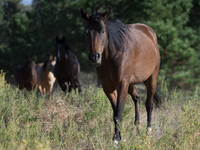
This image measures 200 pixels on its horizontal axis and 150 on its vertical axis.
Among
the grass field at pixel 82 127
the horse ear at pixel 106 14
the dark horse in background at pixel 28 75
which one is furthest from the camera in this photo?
the dark horse in background at pixel 28 75

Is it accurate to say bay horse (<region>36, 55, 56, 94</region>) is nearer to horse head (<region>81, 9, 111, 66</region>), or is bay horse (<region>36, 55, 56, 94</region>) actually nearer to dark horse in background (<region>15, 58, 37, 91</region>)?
dark horse in background (<region>15, 58, 37, 91</region>)

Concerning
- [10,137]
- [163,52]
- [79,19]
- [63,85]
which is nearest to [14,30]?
[79,19]

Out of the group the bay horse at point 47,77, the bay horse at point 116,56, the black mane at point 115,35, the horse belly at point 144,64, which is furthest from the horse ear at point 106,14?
the bay horse at point 47,77

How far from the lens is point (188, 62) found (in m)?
12.8

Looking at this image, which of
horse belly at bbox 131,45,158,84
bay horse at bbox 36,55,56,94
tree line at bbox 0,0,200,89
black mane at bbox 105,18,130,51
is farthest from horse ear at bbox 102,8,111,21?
bay horse at bbox 36,55,56,94

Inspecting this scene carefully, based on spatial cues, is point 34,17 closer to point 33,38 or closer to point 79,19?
point 33,38

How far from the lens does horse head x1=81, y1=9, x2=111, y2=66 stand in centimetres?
340

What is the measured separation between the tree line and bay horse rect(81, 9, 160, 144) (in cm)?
750

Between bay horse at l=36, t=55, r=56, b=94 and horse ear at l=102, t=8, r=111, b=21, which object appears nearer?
horse ear at l=102, t=8, r=111, b=21

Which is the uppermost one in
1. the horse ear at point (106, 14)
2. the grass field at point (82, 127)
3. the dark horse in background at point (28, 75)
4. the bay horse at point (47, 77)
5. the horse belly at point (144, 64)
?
the horse ear at point (106, 14)

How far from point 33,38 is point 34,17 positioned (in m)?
2.22

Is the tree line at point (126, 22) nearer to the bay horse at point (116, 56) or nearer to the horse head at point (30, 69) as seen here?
the horse head at point (30, 69)

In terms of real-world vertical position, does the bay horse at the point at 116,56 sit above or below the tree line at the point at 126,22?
above

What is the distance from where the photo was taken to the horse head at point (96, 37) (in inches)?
134
